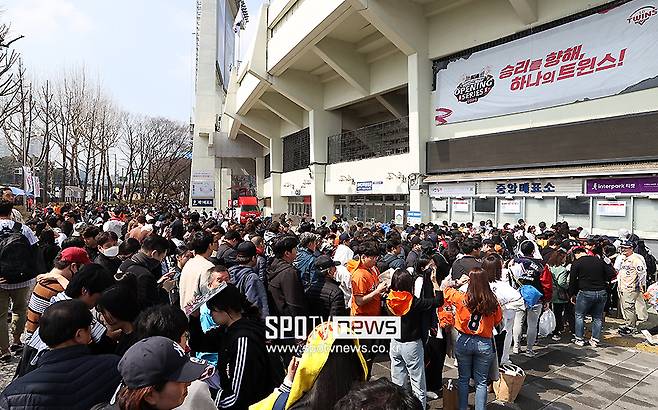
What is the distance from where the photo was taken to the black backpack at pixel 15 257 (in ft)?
16.6

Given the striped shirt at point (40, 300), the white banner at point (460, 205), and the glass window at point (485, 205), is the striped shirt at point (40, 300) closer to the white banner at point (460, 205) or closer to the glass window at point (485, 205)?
the glass window at point (485, 205)

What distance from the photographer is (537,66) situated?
1487 cm

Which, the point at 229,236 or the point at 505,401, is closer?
the point at 505,401

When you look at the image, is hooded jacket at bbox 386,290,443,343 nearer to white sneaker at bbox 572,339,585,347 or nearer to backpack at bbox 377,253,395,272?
backpack at bbox 377,253,395,272

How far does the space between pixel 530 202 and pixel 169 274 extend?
560 inches

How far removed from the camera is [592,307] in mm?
6664

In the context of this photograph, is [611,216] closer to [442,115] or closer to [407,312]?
[442,115]

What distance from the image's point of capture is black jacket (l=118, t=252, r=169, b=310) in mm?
3484

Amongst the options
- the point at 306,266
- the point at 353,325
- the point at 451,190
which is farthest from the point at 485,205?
the point at 353,325

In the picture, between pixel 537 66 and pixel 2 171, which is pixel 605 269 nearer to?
pixel 537 66

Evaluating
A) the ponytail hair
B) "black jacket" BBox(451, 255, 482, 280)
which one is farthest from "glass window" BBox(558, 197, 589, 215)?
the ponytail hair

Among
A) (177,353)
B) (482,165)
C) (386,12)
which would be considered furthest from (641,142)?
(177,353)

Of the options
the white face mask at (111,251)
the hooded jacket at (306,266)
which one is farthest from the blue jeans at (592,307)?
the white face mask at (111,251)

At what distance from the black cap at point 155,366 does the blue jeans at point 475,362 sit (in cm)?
299
